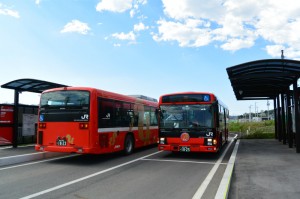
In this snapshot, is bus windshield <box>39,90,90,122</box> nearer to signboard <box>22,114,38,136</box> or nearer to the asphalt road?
the asphalt road

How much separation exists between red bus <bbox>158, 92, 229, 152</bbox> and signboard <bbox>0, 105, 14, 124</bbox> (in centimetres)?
866

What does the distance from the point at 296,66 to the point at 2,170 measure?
1225 centimetres

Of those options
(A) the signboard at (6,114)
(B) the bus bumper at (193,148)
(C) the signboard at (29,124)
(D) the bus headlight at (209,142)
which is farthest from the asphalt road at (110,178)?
(C) the signboard at (29,124)

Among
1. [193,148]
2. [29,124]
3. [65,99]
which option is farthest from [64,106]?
[29,124]

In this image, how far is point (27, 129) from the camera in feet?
61.8

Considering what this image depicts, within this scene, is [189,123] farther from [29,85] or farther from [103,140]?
[29,85]

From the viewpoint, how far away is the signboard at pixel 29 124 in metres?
18.6

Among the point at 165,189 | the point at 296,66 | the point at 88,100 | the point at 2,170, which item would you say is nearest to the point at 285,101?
the point at 296,66

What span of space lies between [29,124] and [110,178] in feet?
37.6

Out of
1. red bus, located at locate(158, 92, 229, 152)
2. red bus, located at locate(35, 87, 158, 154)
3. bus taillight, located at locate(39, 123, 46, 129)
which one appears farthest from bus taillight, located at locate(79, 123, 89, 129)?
red bus, located at locate(158, 92, 229, 152)

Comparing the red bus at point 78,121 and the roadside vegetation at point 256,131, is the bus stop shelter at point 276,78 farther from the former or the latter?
the roadside vegetation at point 256,131

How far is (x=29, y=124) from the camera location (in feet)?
62.0

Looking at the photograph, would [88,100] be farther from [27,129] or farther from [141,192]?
[27,129]

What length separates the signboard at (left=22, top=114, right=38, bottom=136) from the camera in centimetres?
1862
